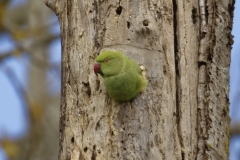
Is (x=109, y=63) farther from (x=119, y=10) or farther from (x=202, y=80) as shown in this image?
(x=202, y=80)

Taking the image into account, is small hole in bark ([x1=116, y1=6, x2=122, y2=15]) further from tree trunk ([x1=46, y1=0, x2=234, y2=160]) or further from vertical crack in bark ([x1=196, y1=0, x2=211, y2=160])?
vertical crack in bark ([x1=196, y1=0, x2=211, y2=160])

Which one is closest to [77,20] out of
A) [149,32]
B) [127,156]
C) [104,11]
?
[104,11]

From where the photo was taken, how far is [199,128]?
2.92 metres

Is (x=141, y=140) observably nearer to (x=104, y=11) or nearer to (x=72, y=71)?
(x=72, y=71)

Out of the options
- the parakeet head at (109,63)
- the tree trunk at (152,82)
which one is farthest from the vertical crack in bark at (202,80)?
the parakeet head at (109,63)

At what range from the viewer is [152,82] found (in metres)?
2.87

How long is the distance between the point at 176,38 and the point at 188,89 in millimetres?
322

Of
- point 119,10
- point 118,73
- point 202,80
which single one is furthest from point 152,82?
point 119,10

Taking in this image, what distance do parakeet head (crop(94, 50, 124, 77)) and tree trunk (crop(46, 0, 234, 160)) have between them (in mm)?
152

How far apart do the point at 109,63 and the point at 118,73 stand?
0.08 meters

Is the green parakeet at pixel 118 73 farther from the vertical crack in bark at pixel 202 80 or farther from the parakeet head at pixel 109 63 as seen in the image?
the vertical crack in bark at pixel 202 80

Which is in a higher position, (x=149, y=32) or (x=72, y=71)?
(x=149, y=32)

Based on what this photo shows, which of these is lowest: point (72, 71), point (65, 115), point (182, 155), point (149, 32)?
point (182, 155)

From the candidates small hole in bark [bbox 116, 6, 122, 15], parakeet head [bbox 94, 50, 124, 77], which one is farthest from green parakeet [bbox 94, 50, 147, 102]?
small hole in bark [bbox 116, 6, 122, 15]
